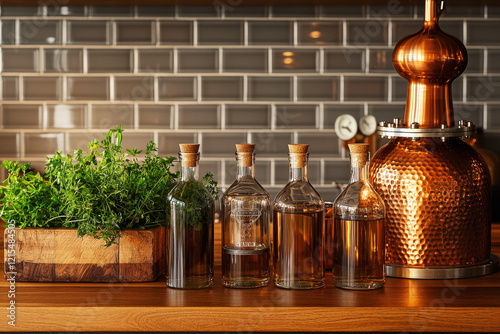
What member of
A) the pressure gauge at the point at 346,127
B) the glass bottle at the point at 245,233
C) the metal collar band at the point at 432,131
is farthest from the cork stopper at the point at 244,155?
the pressure gauge at the point at 346,127

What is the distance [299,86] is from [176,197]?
5.85ft

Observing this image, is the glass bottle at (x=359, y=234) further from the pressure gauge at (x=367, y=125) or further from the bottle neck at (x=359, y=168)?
the pressure gauge at (x=367, y=125)

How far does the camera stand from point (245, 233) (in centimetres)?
94

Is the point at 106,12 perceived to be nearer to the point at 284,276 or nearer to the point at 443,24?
the point at 443,24

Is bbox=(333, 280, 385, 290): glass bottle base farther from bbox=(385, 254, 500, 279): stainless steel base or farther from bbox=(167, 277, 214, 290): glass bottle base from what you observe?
bbox=(167, 277, 214, 290): glass bottle base

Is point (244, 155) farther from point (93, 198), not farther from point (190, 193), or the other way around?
point (93, 198)

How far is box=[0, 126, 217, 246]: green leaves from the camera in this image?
0.97 m

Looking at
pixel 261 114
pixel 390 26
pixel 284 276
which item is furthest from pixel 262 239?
pixel 390 26

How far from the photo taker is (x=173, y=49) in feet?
8.64

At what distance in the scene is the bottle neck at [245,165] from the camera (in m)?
0.96

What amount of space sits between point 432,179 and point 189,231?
38 centimetres

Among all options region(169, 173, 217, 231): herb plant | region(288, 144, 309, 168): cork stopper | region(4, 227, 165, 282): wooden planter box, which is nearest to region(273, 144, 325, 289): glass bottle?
region(288, 144, 309, 168): cork stopper

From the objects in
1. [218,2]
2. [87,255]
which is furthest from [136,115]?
[87,255]

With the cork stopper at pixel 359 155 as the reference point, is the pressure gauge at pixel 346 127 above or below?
above
